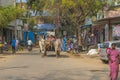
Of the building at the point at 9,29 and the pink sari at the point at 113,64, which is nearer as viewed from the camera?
the pink sari at the point at 113,64

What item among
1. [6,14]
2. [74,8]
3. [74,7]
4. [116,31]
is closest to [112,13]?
[116,31]

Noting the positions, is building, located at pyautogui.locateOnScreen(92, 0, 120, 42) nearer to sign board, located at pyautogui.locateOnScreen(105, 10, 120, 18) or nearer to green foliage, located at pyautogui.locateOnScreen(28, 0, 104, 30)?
sign board, located at pyautogui.locateOnScreen(105, 10, 120, 18)

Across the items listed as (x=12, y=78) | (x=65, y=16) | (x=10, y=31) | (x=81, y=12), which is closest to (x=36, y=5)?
(x=65, y=16)

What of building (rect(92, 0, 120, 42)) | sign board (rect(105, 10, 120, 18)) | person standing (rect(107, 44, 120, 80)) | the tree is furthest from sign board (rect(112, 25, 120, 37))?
person standing (rect(107, 44, 120, 80))

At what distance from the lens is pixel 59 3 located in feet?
127

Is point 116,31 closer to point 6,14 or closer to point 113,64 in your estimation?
point 6,14

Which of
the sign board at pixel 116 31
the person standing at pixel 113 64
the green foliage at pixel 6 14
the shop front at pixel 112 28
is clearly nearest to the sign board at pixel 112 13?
the shop front at pixel 112 28

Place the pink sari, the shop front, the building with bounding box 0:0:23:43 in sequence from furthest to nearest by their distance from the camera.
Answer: the building with bounding box 0:0:23:43 → the shop front → the pink sari

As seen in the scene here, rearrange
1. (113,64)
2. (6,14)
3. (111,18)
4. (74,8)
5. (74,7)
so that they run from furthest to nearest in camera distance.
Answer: (6,14), (111,18), (74,8), (74,7), (113,64)

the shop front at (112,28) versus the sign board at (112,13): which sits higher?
the sign board at (112,13)

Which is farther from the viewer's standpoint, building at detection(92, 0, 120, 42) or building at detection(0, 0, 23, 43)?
building at detection(0, 0, 23, 43)

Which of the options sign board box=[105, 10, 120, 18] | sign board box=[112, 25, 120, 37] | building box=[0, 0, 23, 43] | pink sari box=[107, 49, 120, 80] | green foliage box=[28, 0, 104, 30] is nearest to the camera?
pink sari box=[107, 49, 120, 80]

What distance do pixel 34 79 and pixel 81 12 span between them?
76.5 feet

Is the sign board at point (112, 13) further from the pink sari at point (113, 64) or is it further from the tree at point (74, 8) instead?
the pink sari at point (113, 64)
